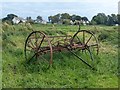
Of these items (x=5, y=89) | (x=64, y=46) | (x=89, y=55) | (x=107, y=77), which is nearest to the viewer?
(x=5, y=89)

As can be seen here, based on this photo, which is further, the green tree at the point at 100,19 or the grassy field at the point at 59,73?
the green tree at the point at 100,19

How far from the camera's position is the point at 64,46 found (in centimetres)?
851

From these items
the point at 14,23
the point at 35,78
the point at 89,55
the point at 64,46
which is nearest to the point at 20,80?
the point at 35,78

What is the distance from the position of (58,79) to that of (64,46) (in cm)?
135

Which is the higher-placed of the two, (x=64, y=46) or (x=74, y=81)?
(x=64, y=46)

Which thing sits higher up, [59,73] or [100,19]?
[100,19]

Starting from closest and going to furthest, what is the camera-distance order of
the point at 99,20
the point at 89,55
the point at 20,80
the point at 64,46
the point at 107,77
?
1. the point at 20,80
2. the point at 107,77
3. the point at 64,46
4. the point at 89,55
5. the point at 99,20

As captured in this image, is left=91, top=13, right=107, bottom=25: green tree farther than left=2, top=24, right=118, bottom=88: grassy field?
Yes

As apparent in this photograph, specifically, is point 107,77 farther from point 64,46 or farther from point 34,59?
point 34,59

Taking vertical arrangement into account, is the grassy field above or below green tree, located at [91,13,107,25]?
below

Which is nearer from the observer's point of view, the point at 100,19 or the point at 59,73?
the point at 59,73

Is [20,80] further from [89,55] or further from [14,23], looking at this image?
[14,23]

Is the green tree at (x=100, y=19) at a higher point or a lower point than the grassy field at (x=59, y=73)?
higher

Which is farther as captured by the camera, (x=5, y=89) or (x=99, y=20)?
(x=99, y=20)
